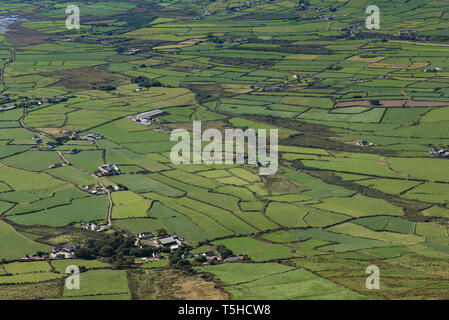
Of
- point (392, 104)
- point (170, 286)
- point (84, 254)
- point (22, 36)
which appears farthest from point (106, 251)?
point (22, 36)

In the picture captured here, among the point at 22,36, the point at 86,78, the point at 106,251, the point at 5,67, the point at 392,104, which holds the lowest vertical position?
the point at 106,251

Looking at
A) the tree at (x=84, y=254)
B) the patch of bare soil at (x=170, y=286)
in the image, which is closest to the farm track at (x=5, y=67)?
the tree at (x=84, y=254)

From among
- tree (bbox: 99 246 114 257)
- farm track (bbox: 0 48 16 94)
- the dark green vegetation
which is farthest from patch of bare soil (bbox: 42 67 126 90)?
tree (bbox: 99 246 114 257)

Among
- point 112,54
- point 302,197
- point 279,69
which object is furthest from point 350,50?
point 302,197

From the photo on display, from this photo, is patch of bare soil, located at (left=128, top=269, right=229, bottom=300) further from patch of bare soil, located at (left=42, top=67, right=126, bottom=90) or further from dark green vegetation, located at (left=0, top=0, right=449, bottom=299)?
patch of bare soil, located at (left=42, top=67, right=126, bottom=90)

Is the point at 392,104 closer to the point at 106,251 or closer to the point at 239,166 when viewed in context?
the point at 239,166

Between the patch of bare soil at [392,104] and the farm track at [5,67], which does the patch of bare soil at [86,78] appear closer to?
the farm track at [5,67]

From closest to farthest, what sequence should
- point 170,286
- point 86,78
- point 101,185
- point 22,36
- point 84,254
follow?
point 170,286 < point 84,254 < point 101,185 < point 86,78 < point 22,36

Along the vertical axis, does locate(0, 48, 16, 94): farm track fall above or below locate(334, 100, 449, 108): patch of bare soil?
above
